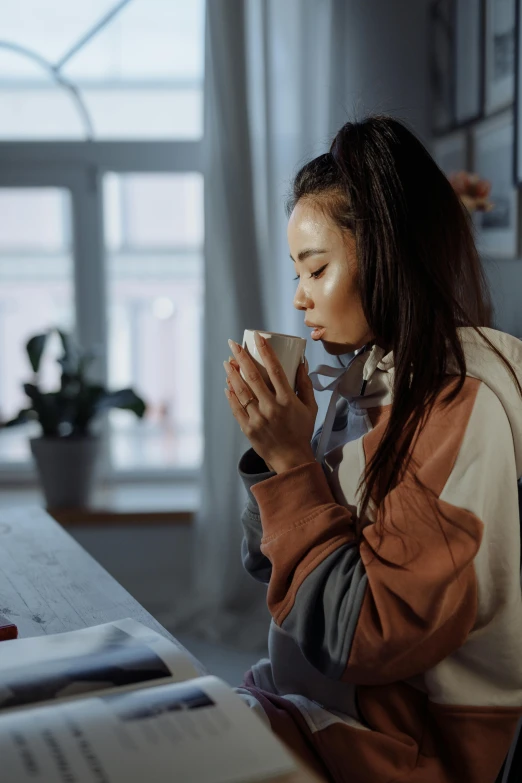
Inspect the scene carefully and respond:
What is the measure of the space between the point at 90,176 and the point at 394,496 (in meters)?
2.14

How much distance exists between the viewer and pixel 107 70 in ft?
8.66

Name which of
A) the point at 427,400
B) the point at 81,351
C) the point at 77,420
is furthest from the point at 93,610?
the point at 81,351

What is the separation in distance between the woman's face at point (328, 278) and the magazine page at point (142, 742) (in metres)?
0.43

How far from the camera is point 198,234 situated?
2781 millimetres

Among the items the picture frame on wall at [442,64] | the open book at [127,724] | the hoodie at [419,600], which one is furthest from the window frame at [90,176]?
the open book at [127,724]

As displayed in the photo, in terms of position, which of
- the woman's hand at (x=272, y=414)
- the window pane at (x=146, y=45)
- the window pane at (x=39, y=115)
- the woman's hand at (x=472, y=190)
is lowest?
the woman's hand at (x=272, y=414)

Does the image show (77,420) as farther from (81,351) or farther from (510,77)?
(510,77)

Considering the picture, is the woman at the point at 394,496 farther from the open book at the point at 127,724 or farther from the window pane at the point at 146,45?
the window pane at the point at 146,45

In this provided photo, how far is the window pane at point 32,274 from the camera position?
274 centimetres

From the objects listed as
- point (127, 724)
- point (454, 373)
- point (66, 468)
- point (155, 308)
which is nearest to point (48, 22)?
point (155, 308)

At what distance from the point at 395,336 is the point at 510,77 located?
4.40 ft

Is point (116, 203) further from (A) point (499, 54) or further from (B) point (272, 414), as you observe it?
(B) point (272, 414)

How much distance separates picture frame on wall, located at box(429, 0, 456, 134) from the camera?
2.29 m

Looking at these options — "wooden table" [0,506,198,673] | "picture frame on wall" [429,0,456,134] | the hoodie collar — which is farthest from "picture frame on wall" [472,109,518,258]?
"wooden table" [0,506,198,673]
